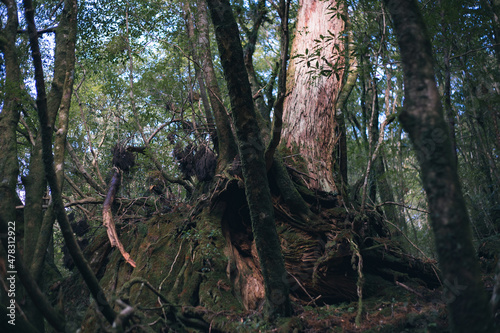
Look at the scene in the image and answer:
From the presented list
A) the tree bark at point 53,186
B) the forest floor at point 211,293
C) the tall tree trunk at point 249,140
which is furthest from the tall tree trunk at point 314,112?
the tree bark at point 53,186

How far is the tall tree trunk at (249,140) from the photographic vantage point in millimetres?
3615

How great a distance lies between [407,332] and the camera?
11.5 feet

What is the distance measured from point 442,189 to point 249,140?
74.0 inches

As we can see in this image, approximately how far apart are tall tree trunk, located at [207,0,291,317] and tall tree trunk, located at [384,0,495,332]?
5.24 feet

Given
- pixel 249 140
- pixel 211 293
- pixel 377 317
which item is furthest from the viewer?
pixel 211 293

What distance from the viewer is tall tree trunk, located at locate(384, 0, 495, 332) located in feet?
7.04

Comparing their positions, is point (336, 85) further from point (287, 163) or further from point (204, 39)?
point (204, 39)

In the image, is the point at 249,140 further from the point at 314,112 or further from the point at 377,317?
the point at 314,112

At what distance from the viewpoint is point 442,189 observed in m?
2.21

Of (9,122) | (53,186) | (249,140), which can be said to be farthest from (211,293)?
(9,122)

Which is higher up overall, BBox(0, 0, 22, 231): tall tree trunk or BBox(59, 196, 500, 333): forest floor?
BBox(0, 0, 22, 231): tall tree trunk

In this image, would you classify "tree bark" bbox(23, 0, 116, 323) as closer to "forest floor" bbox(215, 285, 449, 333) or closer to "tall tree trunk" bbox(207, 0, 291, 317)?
"tall tree trunk" bbox(207, 0, 291, 317)

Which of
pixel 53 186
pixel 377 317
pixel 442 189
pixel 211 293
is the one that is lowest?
pixel 377 317

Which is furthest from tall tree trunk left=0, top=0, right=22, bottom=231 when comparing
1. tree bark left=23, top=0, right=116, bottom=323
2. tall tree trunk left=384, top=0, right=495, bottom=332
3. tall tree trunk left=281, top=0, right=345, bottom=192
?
tall tree trunk left=384, top=0, right=495, bottom=332
